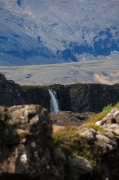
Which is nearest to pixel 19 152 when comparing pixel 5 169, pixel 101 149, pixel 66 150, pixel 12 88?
pixel 5 169

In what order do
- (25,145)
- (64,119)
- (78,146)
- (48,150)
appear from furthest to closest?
(64,119) < (78,146) < (48,150) < (25,145)

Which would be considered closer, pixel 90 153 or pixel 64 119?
pixel 90 153

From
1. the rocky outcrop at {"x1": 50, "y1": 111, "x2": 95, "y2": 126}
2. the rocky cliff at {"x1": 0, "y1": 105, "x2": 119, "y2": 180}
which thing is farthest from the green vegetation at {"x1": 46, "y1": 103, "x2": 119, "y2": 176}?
the rocky outcrop at {"x1": 50, "y1": 111, "x2": 95, "y2": 126}

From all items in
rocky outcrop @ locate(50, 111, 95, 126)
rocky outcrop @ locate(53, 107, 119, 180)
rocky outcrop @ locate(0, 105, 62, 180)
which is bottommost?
rocky outcrop @ locate(50, 111, 95, 126)

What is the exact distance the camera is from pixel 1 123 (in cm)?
1557

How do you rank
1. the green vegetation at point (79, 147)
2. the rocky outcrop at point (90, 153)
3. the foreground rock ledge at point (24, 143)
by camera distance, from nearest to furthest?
the foreground rock ledge at point (24, 143), the rocky outcrop at point (90, 153), the green vegetation at point (79, 147)

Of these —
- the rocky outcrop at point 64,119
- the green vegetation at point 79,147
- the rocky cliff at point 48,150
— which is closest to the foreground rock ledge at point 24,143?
the rocky cliff at point 48,150

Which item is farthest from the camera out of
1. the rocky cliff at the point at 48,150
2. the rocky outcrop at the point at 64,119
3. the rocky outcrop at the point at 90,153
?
the rocky outcrop at the point at 64,119

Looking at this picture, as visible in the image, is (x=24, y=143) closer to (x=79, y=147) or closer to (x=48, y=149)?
(x=48, y=149)

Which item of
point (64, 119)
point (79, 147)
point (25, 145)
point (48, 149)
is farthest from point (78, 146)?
point (64, 119)

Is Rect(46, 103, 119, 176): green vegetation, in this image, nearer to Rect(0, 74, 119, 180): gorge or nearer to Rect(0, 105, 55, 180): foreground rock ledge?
Rect(0, 74, 119, 180): gorge

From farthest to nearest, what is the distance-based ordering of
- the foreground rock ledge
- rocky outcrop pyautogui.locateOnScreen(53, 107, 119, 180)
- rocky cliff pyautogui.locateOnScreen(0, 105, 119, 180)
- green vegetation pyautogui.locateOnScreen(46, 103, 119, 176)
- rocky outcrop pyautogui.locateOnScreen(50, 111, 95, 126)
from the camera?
1. rocky outcrop pyautogui.locateOnScreen(50, 111, 95, 126)
2. green vegetation pyautogui.locateOnScreen(46, 103, 119, 176)
3. rocky outcrop pyautogui.locateOnScreen(53, 107, 119, 180)
4. rocky cliff pyautogui.locateOnScreen(0, 105, 119, 180)
5. the foreground rock ledge

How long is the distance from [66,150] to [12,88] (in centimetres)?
18042

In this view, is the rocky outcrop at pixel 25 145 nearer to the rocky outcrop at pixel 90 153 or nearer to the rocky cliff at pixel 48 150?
the rocky cliff at pixel 48 150
